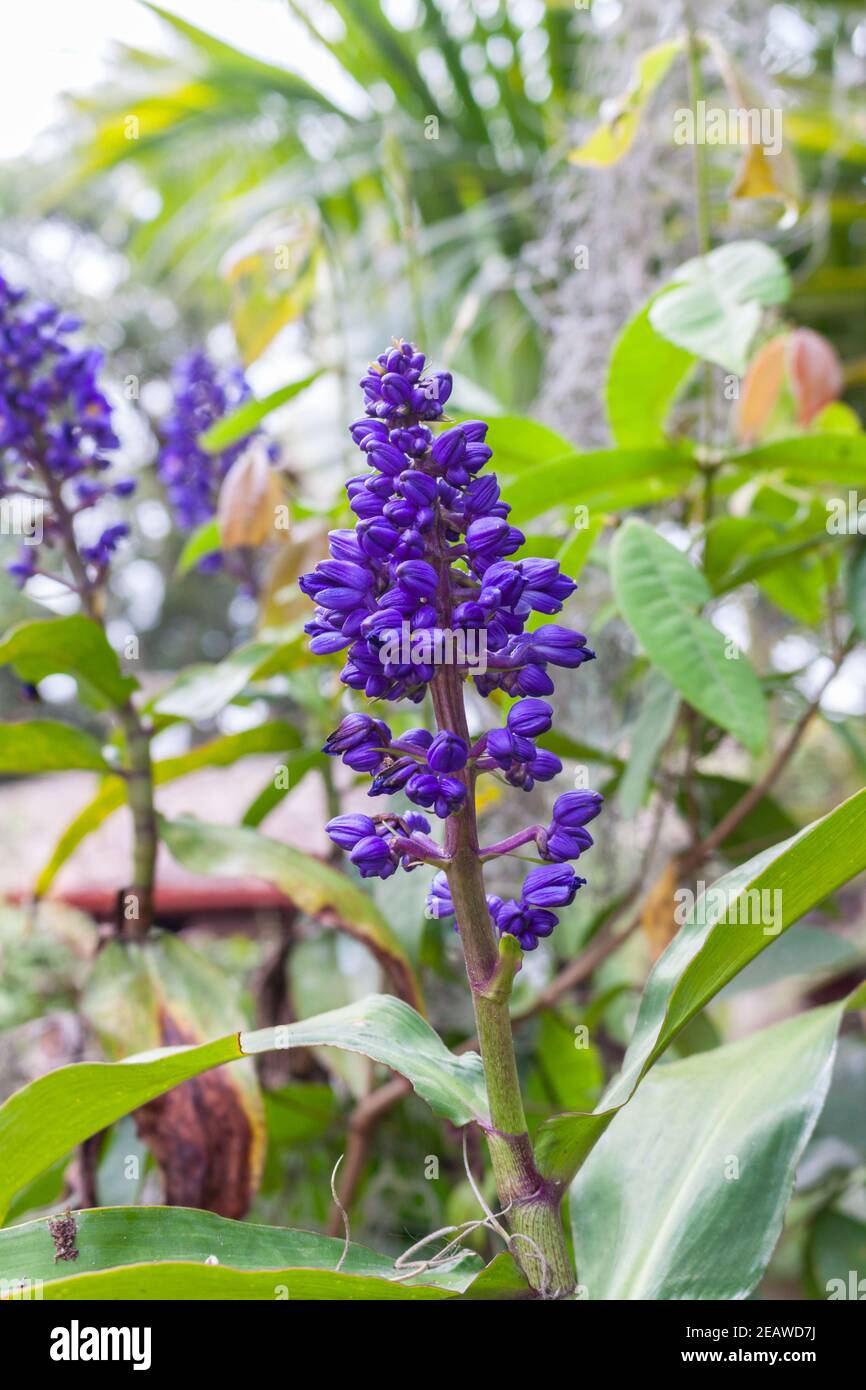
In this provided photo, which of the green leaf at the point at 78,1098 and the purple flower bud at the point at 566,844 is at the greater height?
the purple flower bud at the point at 566,844

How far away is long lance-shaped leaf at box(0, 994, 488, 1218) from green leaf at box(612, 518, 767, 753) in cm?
34

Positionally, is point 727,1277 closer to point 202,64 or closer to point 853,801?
point 853,801

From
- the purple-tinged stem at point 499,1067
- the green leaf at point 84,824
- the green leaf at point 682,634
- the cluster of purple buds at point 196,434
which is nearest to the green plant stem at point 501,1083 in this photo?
the purple-tinged stem at point 499,1067

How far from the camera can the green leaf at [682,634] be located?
0.83m

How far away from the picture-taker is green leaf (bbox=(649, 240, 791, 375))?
885 mm

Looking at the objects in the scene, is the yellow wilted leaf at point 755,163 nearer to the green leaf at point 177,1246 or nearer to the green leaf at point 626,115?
the green leaf at point 626,115

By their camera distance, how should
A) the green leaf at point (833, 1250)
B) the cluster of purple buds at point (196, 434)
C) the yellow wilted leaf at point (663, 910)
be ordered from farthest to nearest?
the cluster of purple buds at point (196, 434) → the green leaf at point (833, 1250) → the yellow wilted leaf at point (663, 910)

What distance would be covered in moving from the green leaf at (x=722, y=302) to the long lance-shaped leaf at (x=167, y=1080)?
54 centimetres

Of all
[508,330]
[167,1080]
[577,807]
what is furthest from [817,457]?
[508,330]

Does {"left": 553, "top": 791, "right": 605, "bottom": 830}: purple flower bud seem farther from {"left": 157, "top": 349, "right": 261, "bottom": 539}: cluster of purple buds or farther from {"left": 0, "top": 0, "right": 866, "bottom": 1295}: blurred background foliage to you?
{"left": 157, "top": 349, "right": 261, "bottom": 539}: cluster of purple buds

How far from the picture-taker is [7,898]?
1805 mm

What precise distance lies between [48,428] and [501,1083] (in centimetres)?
84

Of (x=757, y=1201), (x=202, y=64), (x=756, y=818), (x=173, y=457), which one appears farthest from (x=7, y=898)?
(x=202, y=64)
